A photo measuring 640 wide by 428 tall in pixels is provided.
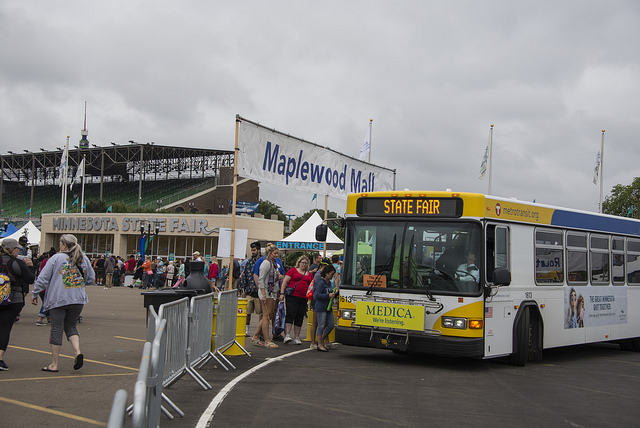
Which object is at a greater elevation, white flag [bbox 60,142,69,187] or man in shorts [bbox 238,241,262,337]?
white flag [bbox 60,142,69,187]

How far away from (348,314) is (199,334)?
135 inches

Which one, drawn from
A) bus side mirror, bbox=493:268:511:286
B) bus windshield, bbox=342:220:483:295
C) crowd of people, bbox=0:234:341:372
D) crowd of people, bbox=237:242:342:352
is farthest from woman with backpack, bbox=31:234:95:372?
bus side mirror, bbox=493:268:511:286

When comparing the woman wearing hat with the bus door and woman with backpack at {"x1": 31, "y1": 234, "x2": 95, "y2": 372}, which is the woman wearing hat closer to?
woman with backpack at {"x1": 31, "y1": 234, "x2": 95, "y2": 372}

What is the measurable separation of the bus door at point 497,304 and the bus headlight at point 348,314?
7.46 ft

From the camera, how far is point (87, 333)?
48.2ft

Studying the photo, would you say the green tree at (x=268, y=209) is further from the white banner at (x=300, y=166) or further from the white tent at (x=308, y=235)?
the white banner at (x=300, y=166)

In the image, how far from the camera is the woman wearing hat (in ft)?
31.3

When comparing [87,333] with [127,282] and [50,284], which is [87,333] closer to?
→ [50,284]

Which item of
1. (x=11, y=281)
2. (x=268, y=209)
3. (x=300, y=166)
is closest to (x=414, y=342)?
(x=11, y=281)

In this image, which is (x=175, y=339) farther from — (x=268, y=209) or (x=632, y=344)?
(x=268, y=209)

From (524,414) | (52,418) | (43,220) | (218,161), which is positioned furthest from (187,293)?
(218,161)

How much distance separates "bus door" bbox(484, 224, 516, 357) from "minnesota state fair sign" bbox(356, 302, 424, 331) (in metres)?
1.10

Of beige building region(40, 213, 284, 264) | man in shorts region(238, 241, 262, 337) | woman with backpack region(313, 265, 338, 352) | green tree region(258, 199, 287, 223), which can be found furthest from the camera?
green tree region(258, 199, 287, 223)

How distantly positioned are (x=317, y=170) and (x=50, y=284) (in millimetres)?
11217
